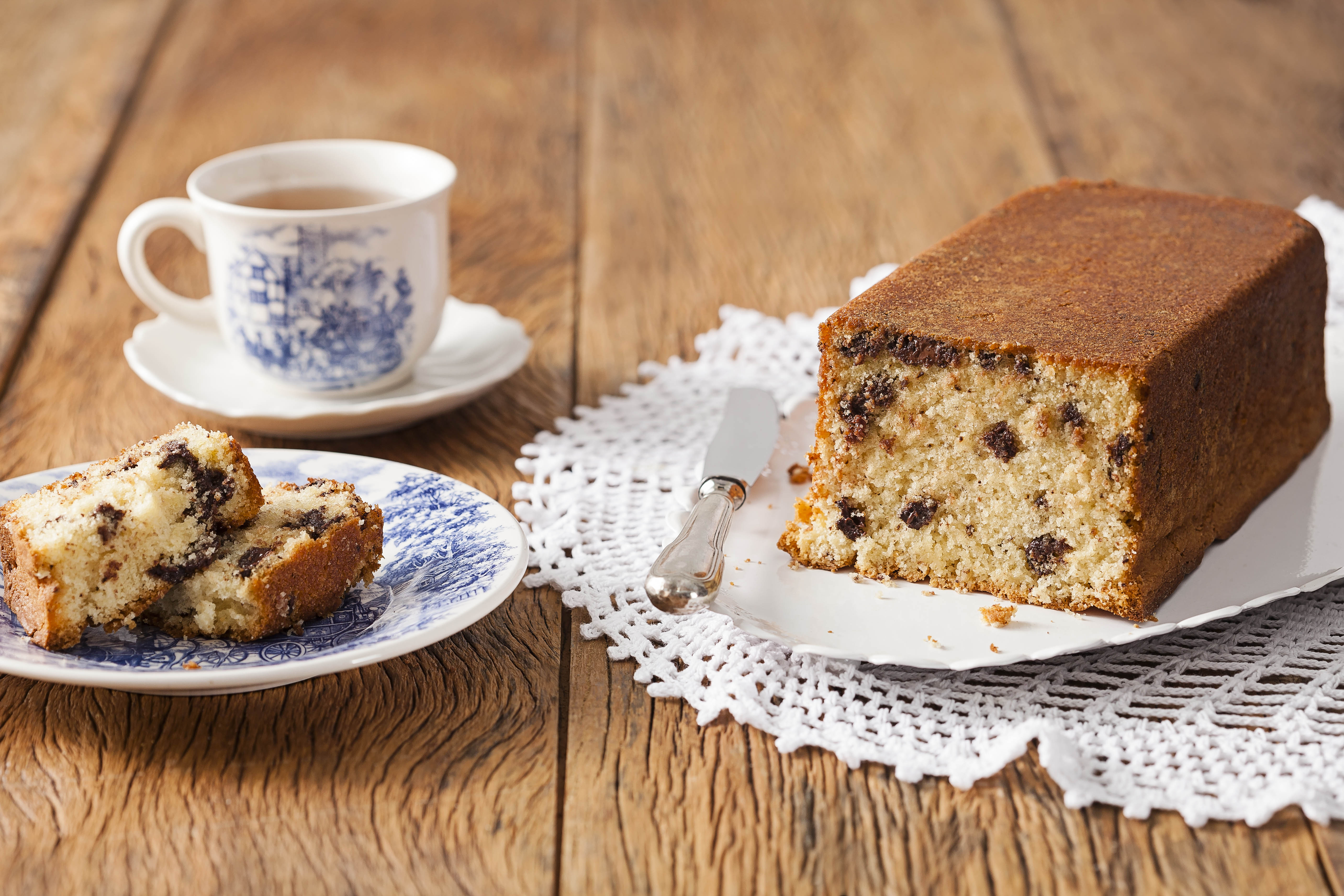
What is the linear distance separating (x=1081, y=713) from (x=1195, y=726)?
122 mm

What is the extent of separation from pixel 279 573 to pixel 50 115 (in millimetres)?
2818

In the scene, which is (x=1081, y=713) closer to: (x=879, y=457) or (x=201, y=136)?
(x=879, y=457)

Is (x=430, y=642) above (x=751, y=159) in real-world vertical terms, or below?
above

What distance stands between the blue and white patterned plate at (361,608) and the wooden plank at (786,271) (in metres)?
0.18

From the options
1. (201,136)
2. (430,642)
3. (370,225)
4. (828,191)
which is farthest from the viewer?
(201,136)

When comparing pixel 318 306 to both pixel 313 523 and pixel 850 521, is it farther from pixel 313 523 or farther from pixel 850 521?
pixel 850 521

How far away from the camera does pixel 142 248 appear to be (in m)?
2.43

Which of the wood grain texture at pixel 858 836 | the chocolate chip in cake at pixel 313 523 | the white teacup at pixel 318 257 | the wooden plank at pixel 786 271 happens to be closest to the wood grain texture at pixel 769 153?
the wooden plank at pixel 786 271

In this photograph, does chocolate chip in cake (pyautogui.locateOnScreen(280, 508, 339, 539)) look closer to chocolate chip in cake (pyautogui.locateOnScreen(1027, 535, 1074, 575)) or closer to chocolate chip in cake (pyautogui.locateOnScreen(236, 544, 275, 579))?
chocolate chip in cake (pyautogui.locateOnScreen(236, 544, 275, 579))

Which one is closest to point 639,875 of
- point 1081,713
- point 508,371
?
point 1081,713

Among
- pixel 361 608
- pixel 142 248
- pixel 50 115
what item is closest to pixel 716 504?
pixel 361 608

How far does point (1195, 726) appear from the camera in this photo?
1.53 m

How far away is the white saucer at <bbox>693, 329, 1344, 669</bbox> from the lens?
1.63 metres

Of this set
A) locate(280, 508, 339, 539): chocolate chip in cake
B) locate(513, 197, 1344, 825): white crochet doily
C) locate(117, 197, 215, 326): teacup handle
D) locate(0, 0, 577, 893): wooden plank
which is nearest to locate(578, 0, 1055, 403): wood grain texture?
locate(0, 0, 577, 893): wooden plank
